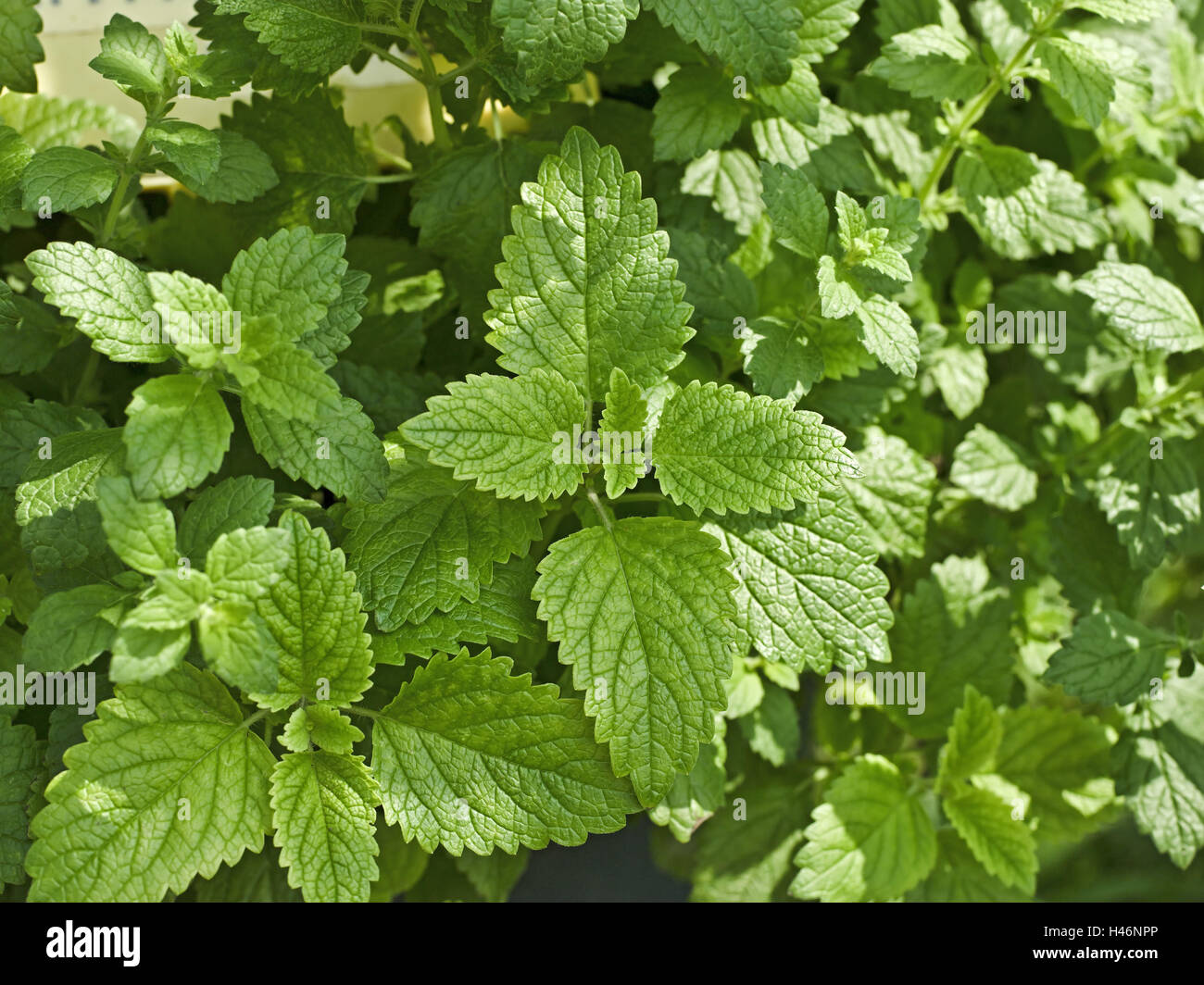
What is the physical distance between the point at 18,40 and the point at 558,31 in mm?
597

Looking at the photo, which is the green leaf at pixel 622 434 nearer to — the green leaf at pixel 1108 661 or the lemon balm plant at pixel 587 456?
the lemon balm plant at pixel 587 456

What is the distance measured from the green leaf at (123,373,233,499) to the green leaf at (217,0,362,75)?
1.16 ft

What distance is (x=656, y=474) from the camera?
3.24 ft

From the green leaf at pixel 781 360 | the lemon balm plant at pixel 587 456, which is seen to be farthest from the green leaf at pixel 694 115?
the green leaf at pixel 781 360

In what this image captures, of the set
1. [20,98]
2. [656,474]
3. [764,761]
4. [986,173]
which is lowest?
[764,761]

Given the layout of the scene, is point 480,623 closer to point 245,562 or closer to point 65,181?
point 245,562

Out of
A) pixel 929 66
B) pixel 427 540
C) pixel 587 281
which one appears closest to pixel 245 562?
pixel 427 540

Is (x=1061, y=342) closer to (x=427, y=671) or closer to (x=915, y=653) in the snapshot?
(x=915, y=653)

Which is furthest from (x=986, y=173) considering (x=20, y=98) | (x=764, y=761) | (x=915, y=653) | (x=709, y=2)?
(x=20, y=98)

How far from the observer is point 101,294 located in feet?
A: 2.99

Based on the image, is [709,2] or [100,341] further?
[709,2]

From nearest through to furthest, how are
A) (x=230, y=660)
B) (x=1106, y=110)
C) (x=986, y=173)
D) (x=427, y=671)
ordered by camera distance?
(x=230, y=660)
(x=427, y=671)
(x=1106, y=110)
(x=986, y=173)

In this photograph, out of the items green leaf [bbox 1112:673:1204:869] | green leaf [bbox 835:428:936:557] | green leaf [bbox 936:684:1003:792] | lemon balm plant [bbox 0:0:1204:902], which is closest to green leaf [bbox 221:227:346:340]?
lemon balm plant [bbox 0:0:1204:902]

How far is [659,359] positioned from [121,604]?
0.54 metres
